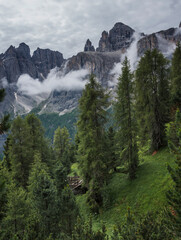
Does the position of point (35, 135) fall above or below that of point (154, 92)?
below

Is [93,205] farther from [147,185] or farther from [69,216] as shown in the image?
[69,216]

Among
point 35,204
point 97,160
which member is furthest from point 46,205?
point 97,160

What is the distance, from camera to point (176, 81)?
23766 millimetres

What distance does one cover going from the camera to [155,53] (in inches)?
866

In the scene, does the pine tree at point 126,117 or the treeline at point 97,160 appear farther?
the pine tree at point 126,117

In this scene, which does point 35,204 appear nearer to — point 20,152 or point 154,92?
point 20,152

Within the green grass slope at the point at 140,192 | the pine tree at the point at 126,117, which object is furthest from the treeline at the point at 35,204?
the pine tree at the point at 126,117

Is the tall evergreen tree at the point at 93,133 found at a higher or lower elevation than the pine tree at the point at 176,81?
lower

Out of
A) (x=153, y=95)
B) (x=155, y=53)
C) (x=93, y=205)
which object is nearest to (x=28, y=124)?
(x=93, y=205)

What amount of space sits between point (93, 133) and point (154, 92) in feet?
36.5

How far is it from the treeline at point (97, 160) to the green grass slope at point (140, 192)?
1154 mm

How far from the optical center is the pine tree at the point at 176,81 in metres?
21.3

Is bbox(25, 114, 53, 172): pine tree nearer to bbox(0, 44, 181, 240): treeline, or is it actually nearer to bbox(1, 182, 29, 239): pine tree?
bbox(0, 44, 181, 240): treeline

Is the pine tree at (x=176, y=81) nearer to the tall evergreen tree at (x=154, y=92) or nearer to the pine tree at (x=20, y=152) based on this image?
the tall evergreen tree at (x=154, y=92)
